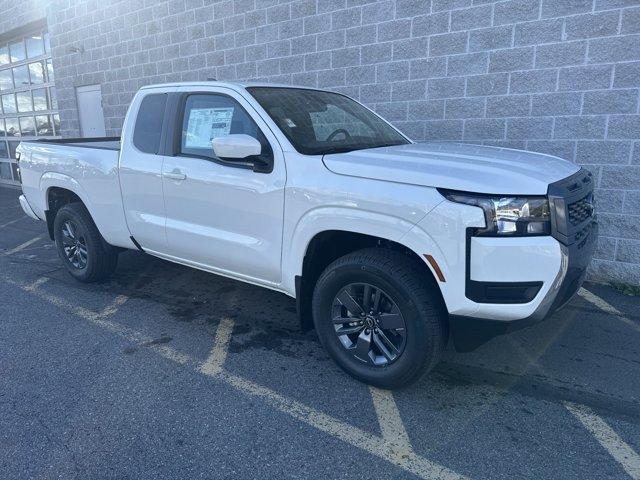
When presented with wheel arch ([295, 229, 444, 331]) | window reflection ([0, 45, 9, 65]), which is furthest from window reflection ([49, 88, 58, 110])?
wheel arch ([295, 229, 444, 331])

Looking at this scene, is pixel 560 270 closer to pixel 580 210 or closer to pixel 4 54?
pixel 580 210

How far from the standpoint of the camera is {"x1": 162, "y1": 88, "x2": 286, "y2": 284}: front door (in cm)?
347

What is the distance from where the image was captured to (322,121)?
12.9 ft

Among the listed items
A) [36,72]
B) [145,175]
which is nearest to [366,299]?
[145,175]

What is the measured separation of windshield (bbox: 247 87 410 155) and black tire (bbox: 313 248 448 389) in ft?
2.76

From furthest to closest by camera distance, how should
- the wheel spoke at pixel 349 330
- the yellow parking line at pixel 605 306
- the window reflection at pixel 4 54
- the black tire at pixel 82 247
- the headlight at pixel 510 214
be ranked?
the window reflection at pixel 4 54 < the black tire at pixel 82 247 < the yellow parking line at pixel 605 306 < the wheel spoke at pixel 349 330 < the headlight at pixel 510 214

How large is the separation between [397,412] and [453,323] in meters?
0.63

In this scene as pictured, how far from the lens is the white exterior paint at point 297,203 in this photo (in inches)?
105

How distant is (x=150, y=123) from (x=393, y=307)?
2682 millimetres

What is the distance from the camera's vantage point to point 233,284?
5242 mm

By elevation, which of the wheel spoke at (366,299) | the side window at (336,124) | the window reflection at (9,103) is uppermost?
the window reflection at (9,103)

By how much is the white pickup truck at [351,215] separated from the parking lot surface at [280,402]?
0.38 metres

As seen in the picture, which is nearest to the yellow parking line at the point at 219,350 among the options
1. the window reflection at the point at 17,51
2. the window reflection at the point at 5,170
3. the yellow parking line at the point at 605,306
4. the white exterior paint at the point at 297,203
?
the white exterior paint at the point at 297,203

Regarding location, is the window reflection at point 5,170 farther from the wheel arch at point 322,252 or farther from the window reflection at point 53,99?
the wheel arch at point 322,252
